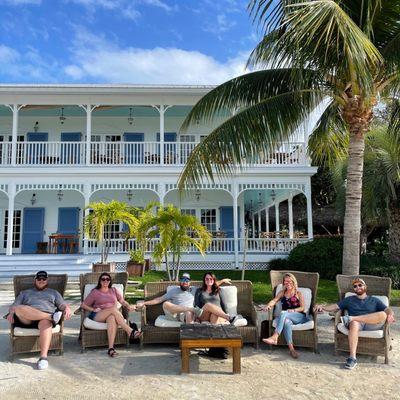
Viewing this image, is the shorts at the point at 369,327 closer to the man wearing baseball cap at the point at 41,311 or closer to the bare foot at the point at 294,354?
the bare foot at the point at 294,354

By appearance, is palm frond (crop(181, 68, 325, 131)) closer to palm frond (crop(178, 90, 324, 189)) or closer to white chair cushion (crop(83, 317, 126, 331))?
palm frond (crop(178, 90, 324, 189))

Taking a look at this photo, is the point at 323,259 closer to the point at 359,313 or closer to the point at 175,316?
the point at 359,313

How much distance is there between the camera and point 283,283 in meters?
5.83

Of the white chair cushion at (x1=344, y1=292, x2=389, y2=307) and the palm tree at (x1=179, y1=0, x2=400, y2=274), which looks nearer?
the white chair cushion at (x1=344, y1=292, x2=389, y2=307)

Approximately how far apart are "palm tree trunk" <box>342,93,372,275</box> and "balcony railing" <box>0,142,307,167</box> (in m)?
7.09

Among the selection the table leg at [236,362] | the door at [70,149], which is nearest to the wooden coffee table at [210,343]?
the table leg at [236,362]

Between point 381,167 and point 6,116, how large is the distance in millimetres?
14273

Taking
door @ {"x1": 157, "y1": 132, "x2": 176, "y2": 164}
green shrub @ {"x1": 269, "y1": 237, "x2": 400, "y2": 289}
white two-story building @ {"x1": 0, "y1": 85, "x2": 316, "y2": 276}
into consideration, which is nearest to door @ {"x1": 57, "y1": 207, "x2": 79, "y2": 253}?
white two-story building @ {"x1": 0, "y1": 85, "x2": 316, "y2": 276}

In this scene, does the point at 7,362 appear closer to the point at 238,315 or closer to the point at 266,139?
the point at 238,315

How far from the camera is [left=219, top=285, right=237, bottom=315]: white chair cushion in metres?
5.92

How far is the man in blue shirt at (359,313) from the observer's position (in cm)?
505

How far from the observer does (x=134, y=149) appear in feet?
53.4

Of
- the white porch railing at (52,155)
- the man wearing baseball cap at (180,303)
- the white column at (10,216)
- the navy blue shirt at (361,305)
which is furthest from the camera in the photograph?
the white porch railing at (52,155)

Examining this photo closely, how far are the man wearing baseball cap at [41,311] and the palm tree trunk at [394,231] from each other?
10109mm
